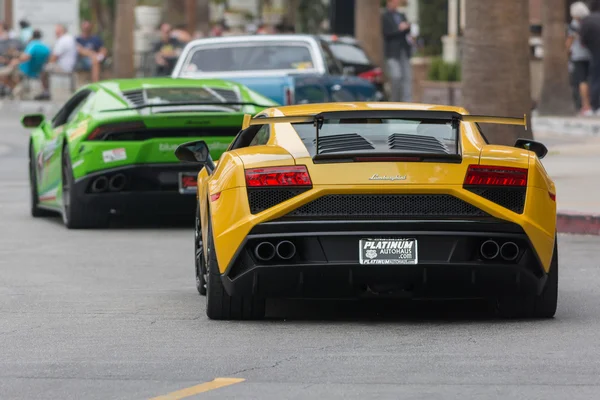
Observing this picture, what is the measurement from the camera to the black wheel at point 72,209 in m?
15.3

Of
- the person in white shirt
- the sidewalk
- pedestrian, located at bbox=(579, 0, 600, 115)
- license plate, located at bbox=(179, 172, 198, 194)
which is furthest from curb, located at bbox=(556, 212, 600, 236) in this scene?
the person in white shirt

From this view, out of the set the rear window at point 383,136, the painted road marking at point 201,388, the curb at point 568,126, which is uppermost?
the rear window at point 383,136

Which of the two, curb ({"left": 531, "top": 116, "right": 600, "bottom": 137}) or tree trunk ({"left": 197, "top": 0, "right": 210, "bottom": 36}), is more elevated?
tree trunk ({"left": 197, "top": 0, "right": 210, "bottom": 36})

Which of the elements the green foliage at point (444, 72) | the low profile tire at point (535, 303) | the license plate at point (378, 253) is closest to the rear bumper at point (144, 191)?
the low profile tire at point (535, 303)

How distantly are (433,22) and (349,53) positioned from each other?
32362mm

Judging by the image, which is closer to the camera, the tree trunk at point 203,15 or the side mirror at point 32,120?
the side mirror at point 32,120

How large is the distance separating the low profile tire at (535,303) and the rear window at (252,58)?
1262 centimetres

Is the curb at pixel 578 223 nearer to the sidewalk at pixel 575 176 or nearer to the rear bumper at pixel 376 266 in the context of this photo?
the sidewalk at pixel 575 176

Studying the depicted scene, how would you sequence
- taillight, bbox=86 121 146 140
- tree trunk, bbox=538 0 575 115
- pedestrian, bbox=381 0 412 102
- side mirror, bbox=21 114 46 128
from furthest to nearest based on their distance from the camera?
pedestrian, bbox=381 0 412 102
tree trunk, bbox=538 0 575 115
side mirror, bbox=21 114 46 128
taillight, bbox=86 121 146 140

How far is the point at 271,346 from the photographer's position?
8.63m

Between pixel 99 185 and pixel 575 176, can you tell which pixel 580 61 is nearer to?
pixel 575 176

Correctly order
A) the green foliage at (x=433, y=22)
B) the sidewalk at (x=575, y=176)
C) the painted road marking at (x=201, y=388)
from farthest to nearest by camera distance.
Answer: the green foliage at (x=433, y=22) < the sidewalk at (x=575, y=176) < the painted road marking at (x=201, y=388)

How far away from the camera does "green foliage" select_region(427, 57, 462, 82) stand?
3419 centimetres

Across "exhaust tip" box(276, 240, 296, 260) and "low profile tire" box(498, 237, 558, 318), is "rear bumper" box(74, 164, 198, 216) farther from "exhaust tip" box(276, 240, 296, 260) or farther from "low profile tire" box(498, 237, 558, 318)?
"exhaust tip" box(276, 240, 296, 260)
